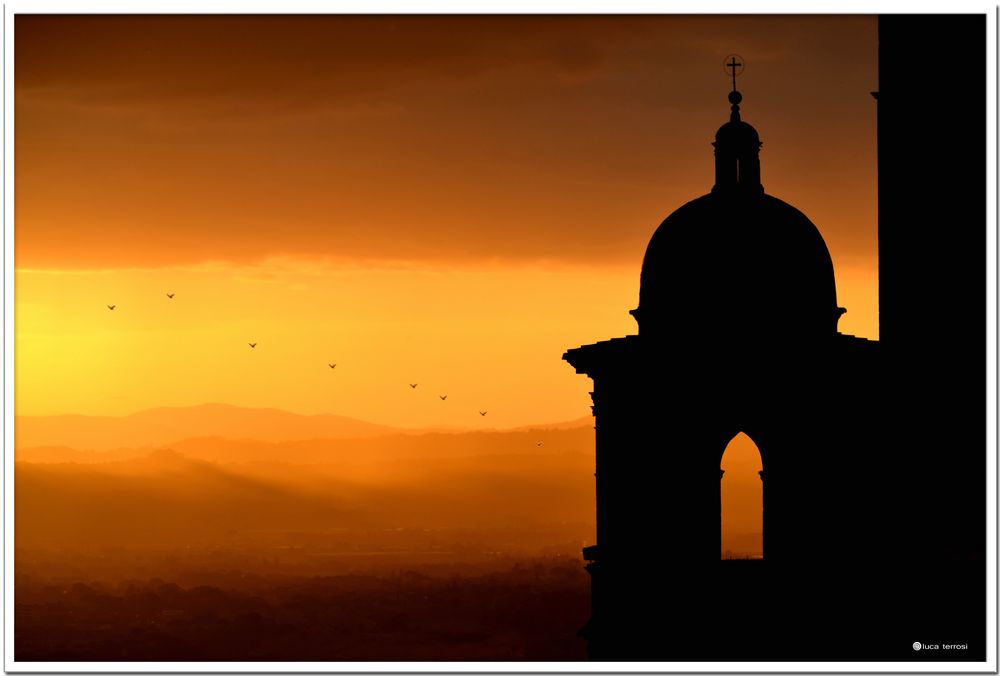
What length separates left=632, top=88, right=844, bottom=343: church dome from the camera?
22641 millimetres

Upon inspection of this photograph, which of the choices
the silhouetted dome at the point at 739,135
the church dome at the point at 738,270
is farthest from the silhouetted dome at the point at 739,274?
the silhouetted dome at the point at 739,135

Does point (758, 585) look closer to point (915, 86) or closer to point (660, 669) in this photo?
point (660, 669)

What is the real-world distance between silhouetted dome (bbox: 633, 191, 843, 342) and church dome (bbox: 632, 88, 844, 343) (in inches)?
0.5

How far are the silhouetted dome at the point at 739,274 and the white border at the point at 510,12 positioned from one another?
302 centimetres

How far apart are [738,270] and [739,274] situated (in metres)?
0.06

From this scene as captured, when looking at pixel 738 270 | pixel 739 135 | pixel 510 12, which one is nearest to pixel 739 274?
pixel 738 270

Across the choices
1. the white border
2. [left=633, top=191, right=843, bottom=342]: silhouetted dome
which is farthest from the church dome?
the white border

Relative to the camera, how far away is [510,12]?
20703mm

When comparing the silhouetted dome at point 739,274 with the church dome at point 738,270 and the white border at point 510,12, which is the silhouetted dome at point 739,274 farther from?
the white border at point 510,12

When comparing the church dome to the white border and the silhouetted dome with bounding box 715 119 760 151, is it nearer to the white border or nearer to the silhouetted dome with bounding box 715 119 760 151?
the silhouetted dome with bounding box 715 119 760 151

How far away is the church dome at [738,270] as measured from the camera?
22.6 metres

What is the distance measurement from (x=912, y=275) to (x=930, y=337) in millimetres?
932

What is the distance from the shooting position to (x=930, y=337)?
71.5ft
